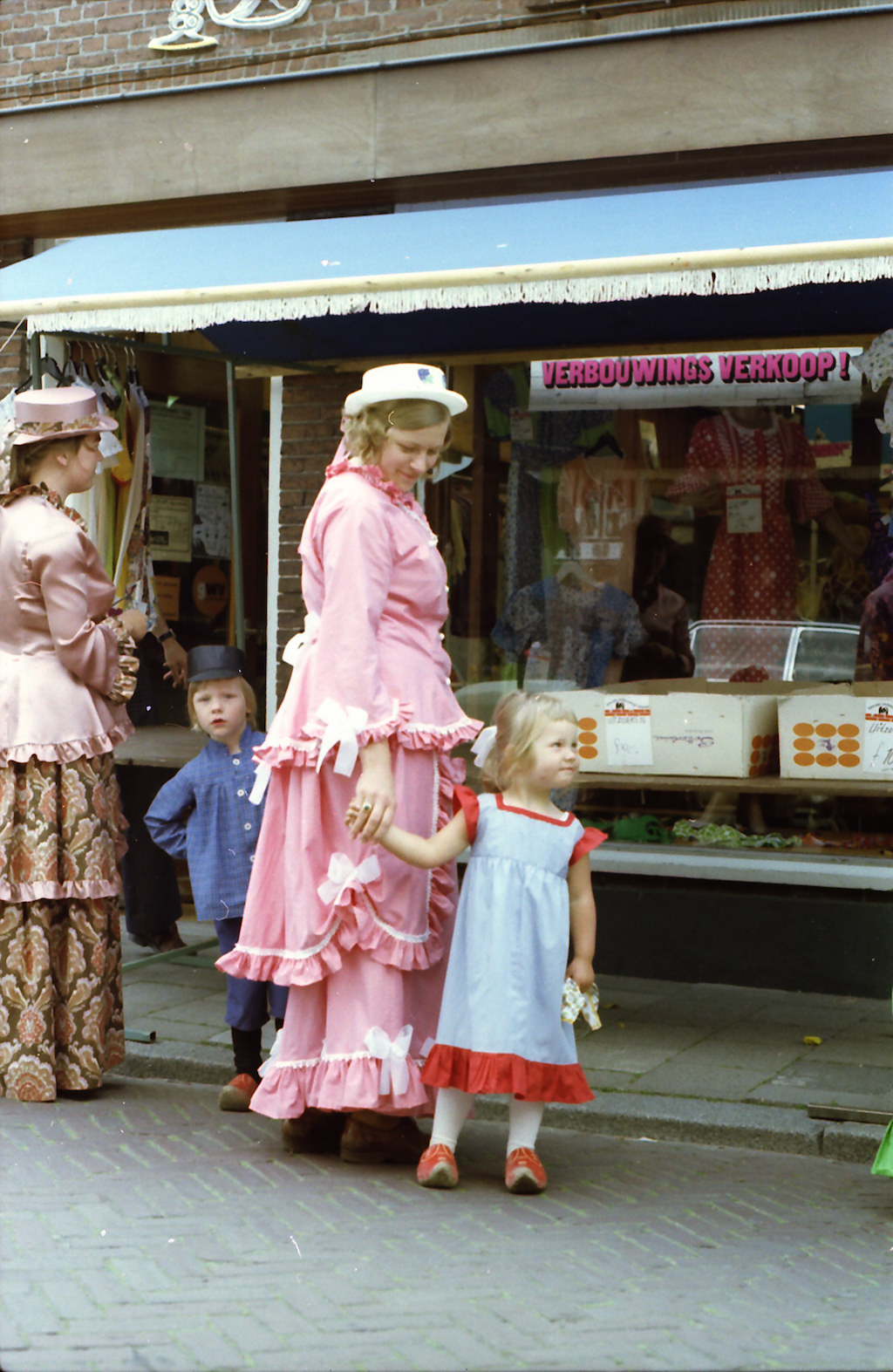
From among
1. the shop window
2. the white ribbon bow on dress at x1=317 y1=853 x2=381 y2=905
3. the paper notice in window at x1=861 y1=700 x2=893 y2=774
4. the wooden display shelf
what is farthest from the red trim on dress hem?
the shop window

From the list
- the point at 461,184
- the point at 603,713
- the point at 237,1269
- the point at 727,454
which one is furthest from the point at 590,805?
the point at 237,1269

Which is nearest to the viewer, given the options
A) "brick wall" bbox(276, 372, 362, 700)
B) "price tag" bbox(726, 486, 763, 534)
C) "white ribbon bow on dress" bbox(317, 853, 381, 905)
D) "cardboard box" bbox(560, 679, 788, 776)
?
"white ribbon bow on dress" bbox(317, 853, 381, 905)

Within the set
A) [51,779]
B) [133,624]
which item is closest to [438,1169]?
[51,779]

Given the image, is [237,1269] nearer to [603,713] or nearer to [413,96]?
[603,713]

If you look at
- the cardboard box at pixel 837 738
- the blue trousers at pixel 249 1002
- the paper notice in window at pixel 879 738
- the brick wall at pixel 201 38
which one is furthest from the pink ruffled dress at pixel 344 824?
the brick wall at pixel 201 38

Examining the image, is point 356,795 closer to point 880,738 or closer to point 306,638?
point 306,638

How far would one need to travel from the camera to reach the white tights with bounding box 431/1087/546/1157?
14.0 ft

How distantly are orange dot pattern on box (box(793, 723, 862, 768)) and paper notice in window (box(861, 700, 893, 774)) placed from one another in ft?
0.03

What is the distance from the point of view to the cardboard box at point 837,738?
6.46 m

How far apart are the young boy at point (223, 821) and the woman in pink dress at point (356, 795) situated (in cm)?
68

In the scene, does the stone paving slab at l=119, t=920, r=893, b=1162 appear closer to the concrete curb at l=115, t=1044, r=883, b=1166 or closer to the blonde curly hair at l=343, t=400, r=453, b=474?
the concrete curb at l=115, t=1044, r=883, b=1166

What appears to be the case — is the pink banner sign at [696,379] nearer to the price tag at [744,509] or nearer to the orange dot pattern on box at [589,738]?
the price tag at [744,509]

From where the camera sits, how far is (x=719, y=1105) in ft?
16.6

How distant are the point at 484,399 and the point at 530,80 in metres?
1.40
